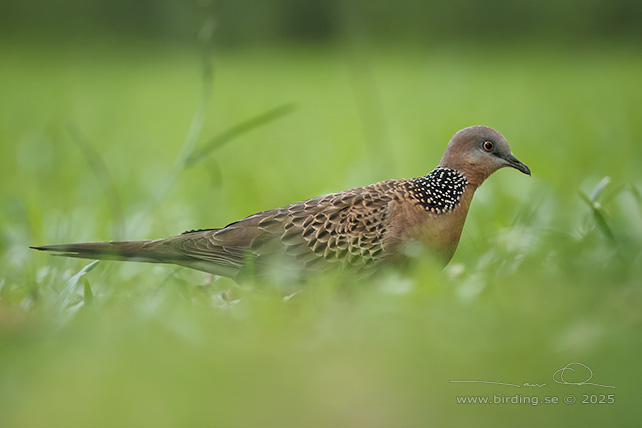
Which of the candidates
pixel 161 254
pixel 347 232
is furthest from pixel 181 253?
pixel 347 232

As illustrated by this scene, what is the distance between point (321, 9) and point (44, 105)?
4236mm

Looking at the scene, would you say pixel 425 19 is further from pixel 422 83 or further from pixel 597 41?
pixel 597 41

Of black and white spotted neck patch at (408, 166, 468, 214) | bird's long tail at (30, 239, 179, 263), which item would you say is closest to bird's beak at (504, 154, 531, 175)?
black and white spotted neck patch at (408, 166, 468, 214)

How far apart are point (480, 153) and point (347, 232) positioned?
2.31ft

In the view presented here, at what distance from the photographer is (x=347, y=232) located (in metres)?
3.12

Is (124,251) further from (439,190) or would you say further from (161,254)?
(439,190)

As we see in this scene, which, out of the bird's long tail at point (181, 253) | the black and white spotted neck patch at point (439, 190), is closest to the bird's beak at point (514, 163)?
the black and white spotted neck patch at point (439, 190)

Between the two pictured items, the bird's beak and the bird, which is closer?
the bird

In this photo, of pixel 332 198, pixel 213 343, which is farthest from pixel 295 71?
pixel 213 343

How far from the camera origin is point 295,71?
14141mm

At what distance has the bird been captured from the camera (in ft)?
10.1
